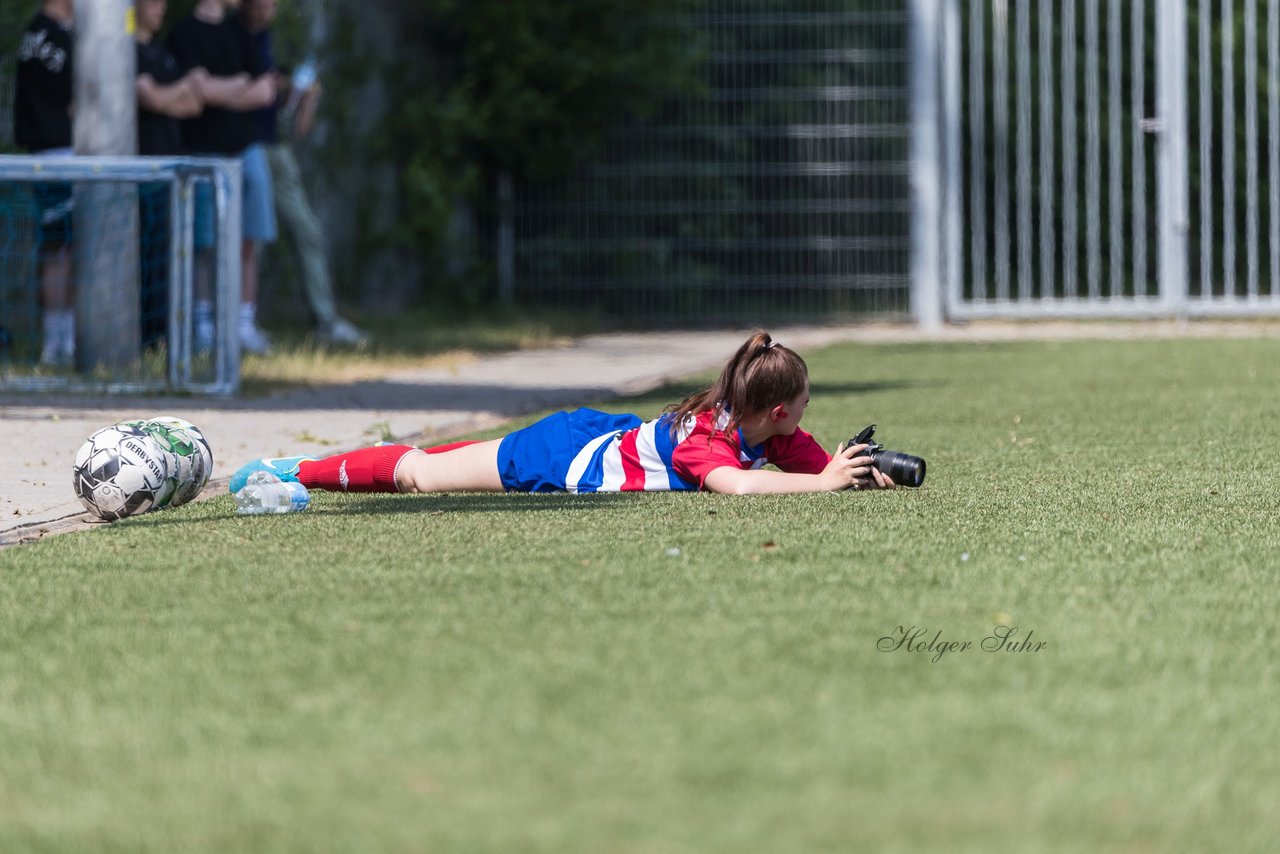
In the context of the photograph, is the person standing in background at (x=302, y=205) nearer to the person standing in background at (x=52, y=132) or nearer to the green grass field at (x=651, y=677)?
the person standing in background at (x=52, y=132)

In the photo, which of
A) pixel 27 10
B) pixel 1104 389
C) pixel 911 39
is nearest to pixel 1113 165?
pixel 911 39

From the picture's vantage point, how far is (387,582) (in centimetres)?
357

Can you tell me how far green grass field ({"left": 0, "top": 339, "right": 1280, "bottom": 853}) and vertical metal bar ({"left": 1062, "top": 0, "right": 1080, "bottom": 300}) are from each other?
9837 millimetres

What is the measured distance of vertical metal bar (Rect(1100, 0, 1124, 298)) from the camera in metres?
14.1

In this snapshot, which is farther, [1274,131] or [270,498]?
[1274,131]

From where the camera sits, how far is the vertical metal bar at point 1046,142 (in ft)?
46.6

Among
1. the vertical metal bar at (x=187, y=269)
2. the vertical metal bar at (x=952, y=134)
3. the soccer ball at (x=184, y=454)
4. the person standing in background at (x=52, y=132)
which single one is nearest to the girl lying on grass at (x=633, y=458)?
the soccer ball at (x=184, y=454)

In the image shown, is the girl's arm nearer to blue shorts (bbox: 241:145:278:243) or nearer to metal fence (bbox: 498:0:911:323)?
blue shorts (bbox: 241:145:278:243)

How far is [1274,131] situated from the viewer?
1417 cm

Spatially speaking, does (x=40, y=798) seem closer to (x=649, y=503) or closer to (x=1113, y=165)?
(x=649, y=503)

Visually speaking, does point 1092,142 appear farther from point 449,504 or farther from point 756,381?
point 449,504

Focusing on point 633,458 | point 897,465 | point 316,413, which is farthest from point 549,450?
point 316,413

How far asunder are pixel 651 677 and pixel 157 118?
7.32 m

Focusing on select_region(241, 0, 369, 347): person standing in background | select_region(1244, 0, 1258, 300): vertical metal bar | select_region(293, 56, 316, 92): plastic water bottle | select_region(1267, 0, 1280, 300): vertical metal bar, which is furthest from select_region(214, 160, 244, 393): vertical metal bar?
select_region(1267, 0, 1280, 300): vertical metal bar
